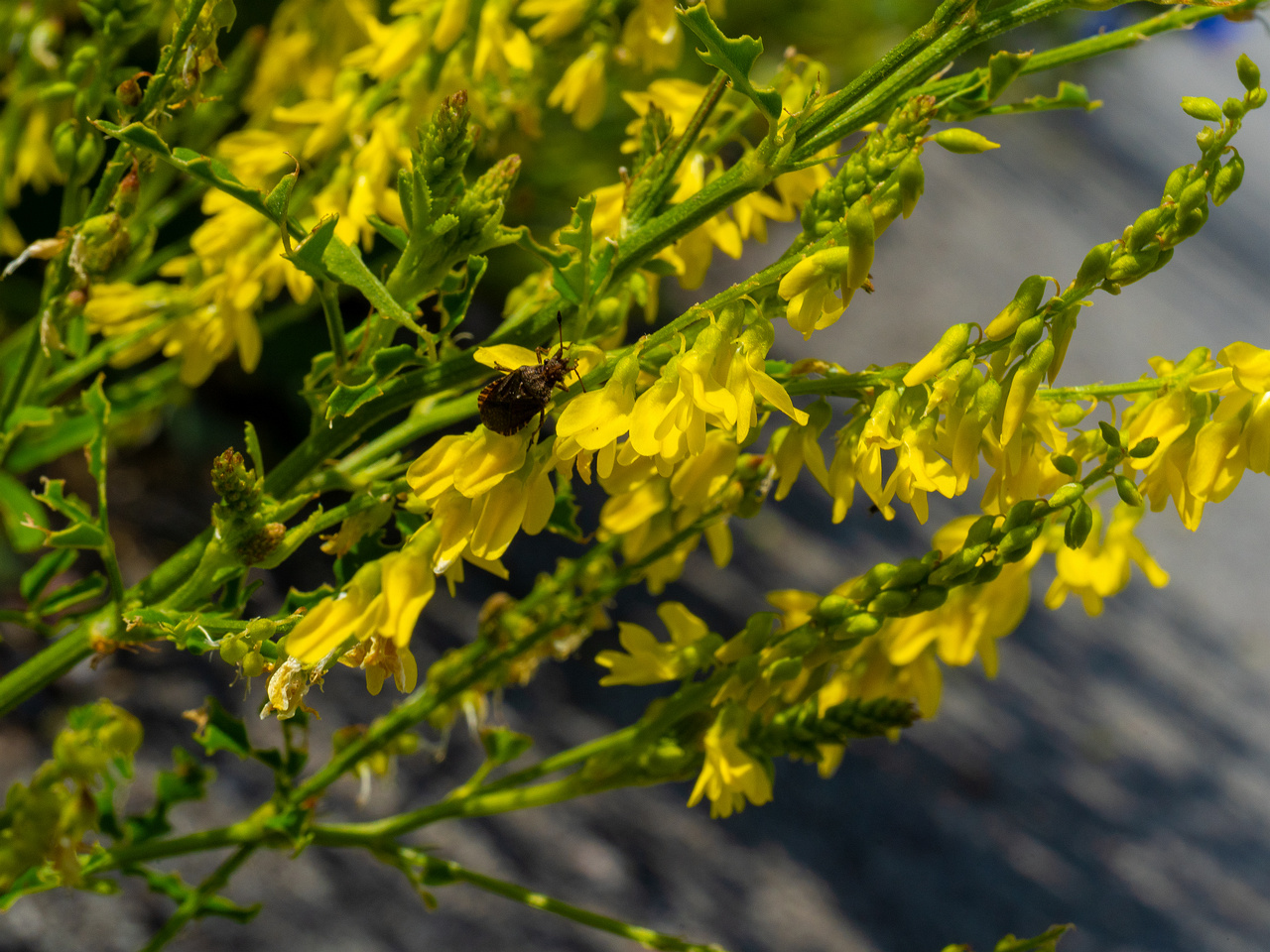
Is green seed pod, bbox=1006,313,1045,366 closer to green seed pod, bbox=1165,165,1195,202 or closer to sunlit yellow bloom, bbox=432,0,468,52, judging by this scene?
green seed pod, bbox=1165,165,1195,202

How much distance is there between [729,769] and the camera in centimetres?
76

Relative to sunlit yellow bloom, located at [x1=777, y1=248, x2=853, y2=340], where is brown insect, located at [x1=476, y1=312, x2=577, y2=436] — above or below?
below

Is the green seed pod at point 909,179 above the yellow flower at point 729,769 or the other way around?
above

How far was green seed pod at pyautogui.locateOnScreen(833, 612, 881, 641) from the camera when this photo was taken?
2.23 feet

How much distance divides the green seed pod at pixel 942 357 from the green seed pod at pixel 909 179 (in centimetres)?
7

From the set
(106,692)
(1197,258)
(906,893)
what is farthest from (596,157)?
(1197,258)

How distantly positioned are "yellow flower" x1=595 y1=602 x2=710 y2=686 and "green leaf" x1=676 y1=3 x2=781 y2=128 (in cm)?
39

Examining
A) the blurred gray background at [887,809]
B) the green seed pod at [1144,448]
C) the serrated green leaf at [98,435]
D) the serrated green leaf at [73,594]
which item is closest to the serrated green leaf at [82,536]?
the serrated green leaf at [98,435]

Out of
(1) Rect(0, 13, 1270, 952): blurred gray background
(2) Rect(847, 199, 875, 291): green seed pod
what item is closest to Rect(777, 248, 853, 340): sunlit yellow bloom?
(2) Rect(847, 199, 875, 291): green seed pod

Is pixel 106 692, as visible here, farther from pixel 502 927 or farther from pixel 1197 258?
pixel 1197 258

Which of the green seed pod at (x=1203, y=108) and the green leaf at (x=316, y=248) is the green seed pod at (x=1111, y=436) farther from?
the green leaf at (x=316, y=248)

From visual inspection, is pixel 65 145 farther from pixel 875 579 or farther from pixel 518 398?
pixel 875 579

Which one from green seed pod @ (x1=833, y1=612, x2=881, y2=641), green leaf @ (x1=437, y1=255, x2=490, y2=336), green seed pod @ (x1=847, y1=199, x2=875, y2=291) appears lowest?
green seed pod @ (x1=833, y1=612, x2=881, y2=641)

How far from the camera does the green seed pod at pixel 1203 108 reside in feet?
1.97
